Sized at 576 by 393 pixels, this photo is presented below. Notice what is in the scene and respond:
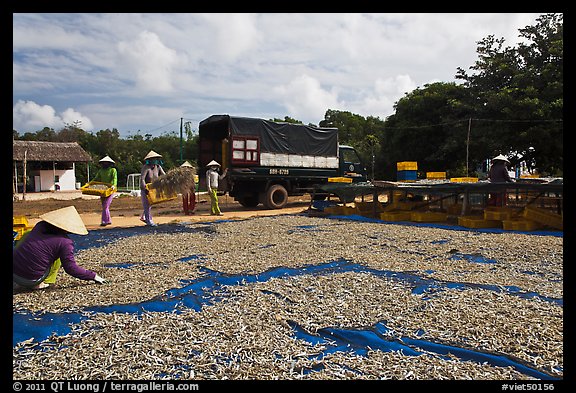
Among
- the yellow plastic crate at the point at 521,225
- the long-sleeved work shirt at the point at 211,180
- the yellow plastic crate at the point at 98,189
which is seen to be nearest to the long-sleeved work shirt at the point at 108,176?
the yellow plastic crate at the point at 98,189

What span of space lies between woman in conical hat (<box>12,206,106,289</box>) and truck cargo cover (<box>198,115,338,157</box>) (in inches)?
347

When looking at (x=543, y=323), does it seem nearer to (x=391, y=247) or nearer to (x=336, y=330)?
(x=336, y=330)

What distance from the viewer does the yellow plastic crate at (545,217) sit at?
25.9 feet

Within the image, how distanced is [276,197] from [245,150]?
2.05 meters

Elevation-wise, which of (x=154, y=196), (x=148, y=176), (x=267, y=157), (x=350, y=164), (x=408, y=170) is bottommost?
(x=154, y=196)

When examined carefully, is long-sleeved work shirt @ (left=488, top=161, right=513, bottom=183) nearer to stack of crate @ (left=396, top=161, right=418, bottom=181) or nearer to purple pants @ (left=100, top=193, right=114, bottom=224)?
stack of crate @ (left=396, top=161, right=418, bottom=181)

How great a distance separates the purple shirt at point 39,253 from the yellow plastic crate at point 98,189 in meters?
5.60

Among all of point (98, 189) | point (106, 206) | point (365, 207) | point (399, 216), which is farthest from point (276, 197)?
point (98, 189)

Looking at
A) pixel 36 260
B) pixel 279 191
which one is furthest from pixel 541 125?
pixel 36 260

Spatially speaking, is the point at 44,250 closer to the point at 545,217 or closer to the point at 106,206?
A: the point at 106,206

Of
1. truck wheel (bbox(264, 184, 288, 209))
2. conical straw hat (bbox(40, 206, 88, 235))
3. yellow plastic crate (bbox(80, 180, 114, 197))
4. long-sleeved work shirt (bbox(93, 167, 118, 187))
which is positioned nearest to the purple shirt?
conical straw hat (bbox(40, 206, 88, 235))

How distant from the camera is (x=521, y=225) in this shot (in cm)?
814
